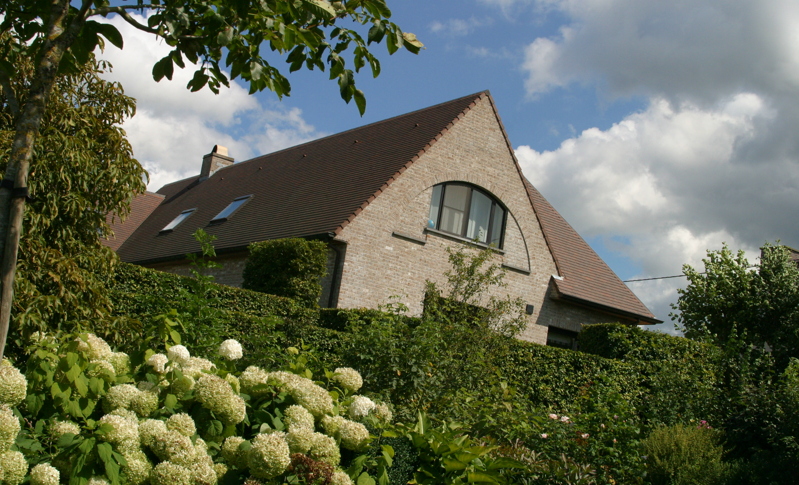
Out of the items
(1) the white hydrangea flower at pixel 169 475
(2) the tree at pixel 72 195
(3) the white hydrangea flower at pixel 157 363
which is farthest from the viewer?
(2) the tree at pixel 72 195

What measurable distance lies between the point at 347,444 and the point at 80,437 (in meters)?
1.50

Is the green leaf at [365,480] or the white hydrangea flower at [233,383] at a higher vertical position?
the white hydrangea flower at [233,383]

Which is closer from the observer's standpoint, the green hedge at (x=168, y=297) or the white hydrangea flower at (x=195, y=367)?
the white hydrangea flower at (x=195, y=367)

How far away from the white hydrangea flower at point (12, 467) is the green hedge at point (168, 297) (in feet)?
19.9

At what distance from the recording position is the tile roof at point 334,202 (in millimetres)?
16641

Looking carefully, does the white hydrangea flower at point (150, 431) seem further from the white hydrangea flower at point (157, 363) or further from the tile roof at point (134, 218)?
the tile roof at point (134, 218)

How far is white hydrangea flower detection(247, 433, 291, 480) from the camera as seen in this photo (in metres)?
3.63

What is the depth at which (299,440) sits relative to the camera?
12.7 ft

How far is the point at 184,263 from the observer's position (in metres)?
19.0

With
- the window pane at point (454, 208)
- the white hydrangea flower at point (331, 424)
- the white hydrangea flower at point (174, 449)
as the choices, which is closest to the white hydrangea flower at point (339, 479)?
the white hydrangea flower at point (331, 424)

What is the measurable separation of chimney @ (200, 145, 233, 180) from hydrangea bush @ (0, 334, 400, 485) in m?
24.7

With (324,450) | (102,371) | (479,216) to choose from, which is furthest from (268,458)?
(479,216)

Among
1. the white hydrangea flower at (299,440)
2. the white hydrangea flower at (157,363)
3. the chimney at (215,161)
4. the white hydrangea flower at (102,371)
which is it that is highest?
the chimney at (215,161)

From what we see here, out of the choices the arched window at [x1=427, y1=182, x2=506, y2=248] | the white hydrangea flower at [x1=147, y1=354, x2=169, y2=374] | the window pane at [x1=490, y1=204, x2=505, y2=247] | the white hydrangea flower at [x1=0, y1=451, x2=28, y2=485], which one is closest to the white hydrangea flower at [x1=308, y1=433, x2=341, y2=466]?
the white hydrangea flower at [x1=147, y1=354, x2=169, y2=374]
